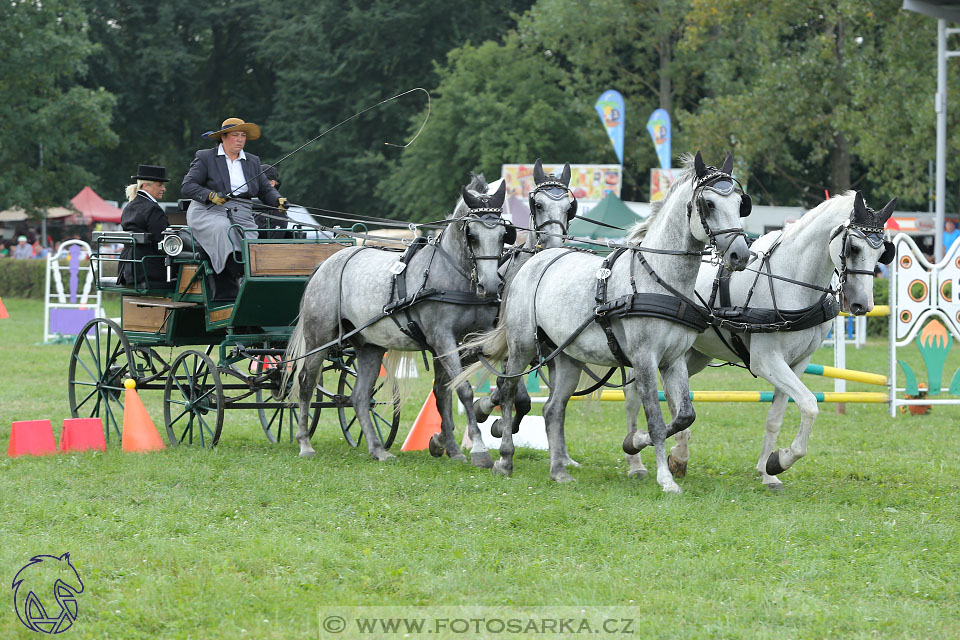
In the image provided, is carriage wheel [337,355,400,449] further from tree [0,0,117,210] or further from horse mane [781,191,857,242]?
tree [0,0,117,210]

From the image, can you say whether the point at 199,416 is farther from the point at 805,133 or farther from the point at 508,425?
the point at 805,133

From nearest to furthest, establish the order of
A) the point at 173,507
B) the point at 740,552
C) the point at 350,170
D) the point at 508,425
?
the point at 740,552, the point at 173,507, the point at 508,425, the point at 350,170

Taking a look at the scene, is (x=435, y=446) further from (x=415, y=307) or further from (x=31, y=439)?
(x=31, y=439)

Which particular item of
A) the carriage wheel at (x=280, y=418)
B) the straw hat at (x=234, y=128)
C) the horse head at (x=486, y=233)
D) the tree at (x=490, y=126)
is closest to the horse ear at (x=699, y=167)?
the horse head at (x=486, y=233)

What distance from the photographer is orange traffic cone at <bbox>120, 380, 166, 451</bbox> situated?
9.53 metres

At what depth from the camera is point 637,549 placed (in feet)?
20.3

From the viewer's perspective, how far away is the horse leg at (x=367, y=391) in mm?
9484

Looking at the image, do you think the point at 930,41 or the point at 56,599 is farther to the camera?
the point at 930,41

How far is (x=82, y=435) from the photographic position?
378 inches

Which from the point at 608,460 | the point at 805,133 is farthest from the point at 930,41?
the point at 608,460

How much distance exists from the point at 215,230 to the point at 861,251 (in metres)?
5.11

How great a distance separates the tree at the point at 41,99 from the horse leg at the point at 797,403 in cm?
2855

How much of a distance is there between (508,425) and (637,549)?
8.54ft

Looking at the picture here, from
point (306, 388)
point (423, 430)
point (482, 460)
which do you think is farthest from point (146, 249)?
point (482, 460)
